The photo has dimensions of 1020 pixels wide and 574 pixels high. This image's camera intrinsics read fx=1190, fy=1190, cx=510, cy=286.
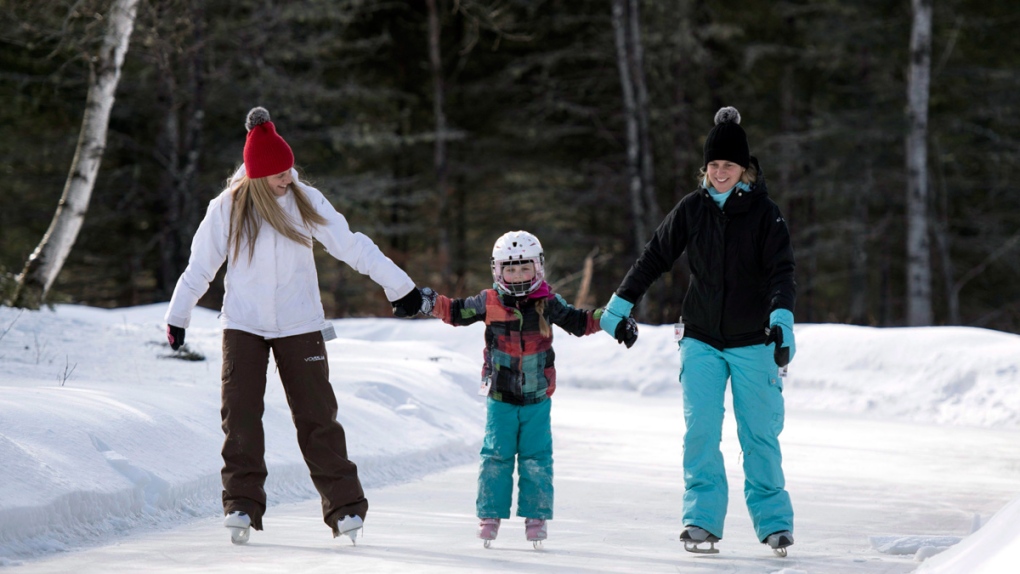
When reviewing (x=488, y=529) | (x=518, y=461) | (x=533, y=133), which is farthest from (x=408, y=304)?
(x=533, y=133)

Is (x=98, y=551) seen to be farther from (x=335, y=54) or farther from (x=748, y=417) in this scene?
(x=335, y=54)

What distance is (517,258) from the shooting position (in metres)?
5.98

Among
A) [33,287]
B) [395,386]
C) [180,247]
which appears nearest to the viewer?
[395,386]

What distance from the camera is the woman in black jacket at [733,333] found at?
580 centimetres

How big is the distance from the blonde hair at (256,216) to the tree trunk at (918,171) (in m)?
17.3

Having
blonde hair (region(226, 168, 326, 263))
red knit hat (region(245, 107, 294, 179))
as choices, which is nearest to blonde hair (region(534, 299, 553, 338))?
blonde hair (region(226, 168, 326, 263))

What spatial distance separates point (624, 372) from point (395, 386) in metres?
4.62

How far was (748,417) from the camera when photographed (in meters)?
5.95

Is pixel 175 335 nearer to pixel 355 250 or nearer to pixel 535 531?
pixel 355 250

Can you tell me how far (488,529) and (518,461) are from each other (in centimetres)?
37

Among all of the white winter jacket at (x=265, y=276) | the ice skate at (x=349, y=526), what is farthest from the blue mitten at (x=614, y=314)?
the ice skate at (x=349, y=526)

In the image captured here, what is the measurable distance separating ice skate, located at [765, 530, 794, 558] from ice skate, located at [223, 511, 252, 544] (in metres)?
2.50

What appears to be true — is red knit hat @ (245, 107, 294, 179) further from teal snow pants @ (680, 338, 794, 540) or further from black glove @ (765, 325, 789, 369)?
black glove @ (765, 325, 789, 369)

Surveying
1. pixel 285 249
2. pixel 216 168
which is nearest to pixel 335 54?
pixel 216 168
